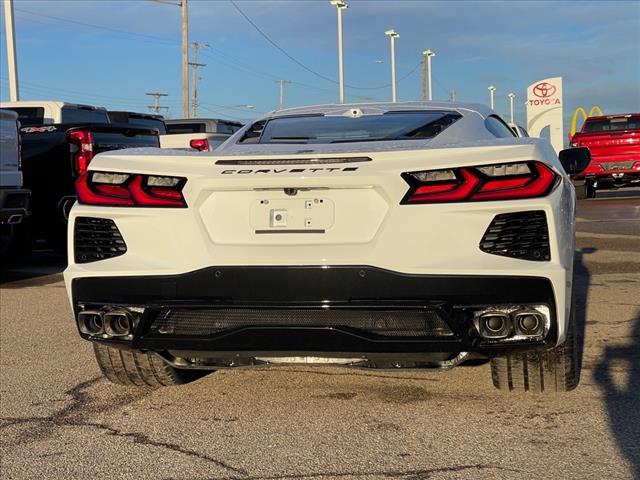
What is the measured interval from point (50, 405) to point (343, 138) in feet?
6.76

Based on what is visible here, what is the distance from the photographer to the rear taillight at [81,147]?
32.5ft

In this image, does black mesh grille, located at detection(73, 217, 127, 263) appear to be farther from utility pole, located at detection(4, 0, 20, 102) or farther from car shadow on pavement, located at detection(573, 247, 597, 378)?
utility pole, located at detection(4, 0, 20, 102)

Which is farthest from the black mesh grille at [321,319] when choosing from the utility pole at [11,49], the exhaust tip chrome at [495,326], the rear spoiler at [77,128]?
the utility pole at [11,49]

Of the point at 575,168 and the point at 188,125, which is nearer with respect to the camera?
the point at 575,168

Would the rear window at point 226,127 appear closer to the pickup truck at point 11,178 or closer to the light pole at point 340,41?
the pickup truck at point 11,178

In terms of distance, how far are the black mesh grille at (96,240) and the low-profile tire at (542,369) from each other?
1836 millimetres

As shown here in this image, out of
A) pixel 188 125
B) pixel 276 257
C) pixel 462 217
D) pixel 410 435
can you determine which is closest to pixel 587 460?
pixel 410 435

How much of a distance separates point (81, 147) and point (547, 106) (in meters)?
21.1

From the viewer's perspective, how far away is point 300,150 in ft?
12.7

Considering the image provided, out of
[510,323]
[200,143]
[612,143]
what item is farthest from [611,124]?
[510,323]

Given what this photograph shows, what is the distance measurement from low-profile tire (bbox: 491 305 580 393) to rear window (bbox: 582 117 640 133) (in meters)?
18.4

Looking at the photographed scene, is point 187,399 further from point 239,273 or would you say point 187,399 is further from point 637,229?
point 637,229

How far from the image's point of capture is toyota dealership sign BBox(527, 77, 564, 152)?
27828 millimetres

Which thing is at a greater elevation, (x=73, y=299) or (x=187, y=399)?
(x=73, y=299)
